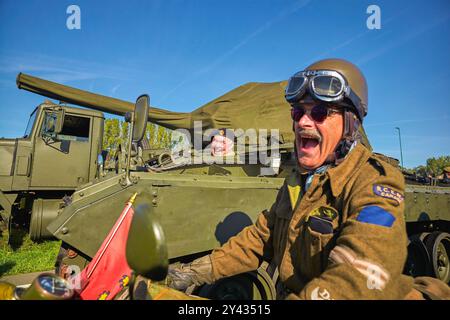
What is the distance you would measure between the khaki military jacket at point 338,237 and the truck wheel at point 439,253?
383 cm

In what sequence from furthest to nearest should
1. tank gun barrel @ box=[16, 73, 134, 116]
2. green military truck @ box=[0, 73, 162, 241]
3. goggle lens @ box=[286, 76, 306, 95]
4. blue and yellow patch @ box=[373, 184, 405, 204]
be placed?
green military truck @ box=[0, 73, 162, 241] < tank gun barrel @ box=[16, 73, 134, 116] < goggle lens @ box=[286, 76, 306, 95] < blue and yellow patch @ box=[373, 184, 405, 204]

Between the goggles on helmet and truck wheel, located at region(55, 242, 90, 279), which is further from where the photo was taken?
truck wheel, located at region(55, 242, 90, 279)

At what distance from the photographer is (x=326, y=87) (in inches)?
71.3

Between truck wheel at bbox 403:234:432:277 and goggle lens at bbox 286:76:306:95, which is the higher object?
goggle lens at bbox 286:76:306:95

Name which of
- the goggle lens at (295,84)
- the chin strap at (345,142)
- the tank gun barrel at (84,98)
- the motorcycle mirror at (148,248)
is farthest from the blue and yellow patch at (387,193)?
the tank gun barrel at (84,98)

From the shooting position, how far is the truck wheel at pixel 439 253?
4848 mm

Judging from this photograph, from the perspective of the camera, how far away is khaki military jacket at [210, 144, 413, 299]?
4.03 feet

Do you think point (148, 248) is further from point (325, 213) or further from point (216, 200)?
point (216, 200)

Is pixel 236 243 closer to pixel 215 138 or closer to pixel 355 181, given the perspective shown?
pixel 355 181

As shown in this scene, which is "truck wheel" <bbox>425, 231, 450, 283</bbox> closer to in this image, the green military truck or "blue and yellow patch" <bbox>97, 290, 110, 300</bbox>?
"blue and yellow patch" <bbox>97, 290, 110, 300</bbox>

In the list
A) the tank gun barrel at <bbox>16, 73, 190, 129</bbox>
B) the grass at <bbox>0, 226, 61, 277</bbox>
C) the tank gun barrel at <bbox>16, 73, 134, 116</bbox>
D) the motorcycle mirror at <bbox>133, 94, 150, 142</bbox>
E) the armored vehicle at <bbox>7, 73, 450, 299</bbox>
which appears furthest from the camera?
the grass at <bbox>0, 226, 61, 277</bbox>

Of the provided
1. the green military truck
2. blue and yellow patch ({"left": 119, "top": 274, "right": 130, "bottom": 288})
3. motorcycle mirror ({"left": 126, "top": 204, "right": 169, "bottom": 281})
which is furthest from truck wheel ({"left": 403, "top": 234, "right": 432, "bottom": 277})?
the green military truck

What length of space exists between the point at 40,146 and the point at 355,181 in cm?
764
